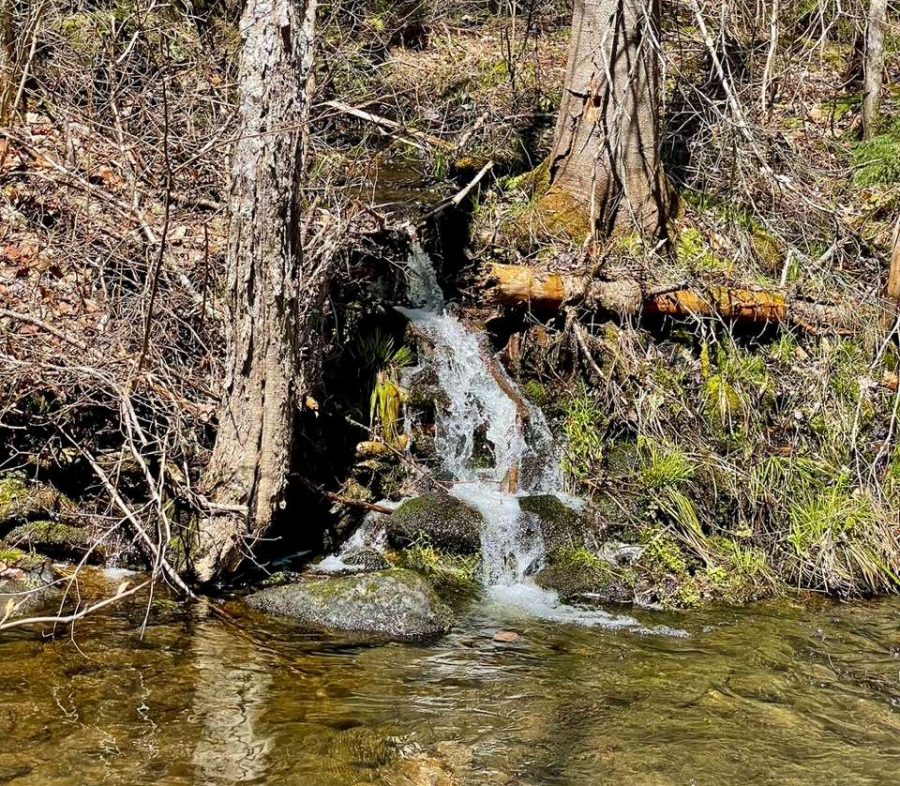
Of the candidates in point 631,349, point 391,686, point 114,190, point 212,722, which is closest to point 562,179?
point 631,349

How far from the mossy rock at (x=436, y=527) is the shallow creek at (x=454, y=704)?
69cm

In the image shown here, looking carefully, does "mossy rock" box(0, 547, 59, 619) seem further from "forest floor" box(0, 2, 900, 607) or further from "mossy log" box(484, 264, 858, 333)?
"mossy log" box(484, 264, 858, 333)

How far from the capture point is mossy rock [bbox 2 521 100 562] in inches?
243

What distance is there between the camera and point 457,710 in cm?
486

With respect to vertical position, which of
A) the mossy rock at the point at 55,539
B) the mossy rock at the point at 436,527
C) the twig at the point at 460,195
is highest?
the twig at the point at 460,195

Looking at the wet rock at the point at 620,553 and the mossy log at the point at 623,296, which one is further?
the mossy log at the point at 623,296

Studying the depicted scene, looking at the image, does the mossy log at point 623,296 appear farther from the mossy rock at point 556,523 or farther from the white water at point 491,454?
the mossy rock at point 556,523

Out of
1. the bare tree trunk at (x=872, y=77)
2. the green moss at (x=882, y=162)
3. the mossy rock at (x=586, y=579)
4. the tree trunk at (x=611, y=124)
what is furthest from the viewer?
the bare tree trunk at (x=872, y=77)

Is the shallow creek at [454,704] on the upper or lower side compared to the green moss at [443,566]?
lower

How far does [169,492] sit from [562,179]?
469 centimetres

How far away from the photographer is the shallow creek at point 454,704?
4238mm

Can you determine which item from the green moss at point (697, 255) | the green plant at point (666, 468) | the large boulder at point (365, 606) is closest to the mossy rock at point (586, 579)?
the green plant at point (666, 468)

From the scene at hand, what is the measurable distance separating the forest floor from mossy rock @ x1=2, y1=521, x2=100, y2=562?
86 mm

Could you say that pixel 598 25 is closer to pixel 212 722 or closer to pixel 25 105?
pixel 25 105
